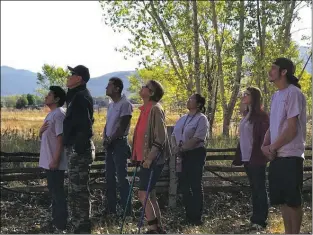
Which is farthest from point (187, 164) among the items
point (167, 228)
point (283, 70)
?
point (283, 70)

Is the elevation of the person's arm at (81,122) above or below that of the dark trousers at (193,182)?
above

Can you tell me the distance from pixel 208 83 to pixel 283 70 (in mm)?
12984

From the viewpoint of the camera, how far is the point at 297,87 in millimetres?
4078

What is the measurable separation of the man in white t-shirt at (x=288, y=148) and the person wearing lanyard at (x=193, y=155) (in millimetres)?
1709

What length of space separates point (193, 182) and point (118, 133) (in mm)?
1029

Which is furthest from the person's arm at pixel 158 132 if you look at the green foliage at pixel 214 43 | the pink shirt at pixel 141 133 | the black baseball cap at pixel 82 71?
the green foliage at pixel 214 43

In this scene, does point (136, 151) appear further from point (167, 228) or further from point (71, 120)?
point (167, 228)

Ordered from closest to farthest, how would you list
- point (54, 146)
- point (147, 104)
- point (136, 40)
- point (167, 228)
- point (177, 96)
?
1. point (147, 104)
2. point (54, 146)
3. point (167, 228)
4. point (136, 40)
5. point (177, 96)

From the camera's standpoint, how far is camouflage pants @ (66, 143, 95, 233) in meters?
4.94

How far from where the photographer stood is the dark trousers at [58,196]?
208 inches

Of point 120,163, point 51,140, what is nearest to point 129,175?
point 120,163

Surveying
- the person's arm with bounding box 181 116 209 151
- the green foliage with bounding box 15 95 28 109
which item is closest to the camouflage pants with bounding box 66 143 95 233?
the person's arm with bounding box 181 116 209 151

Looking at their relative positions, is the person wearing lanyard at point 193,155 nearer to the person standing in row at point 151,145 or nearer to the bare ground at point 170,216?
the bare ground at point 170,216

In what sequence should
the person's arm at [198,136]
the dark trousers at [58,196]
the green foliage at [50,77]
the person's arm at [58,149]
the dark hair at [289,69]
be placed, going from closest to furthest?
the dark hair at [289,69] < the person's arm at [58,149] < the dark trousers at [58,196] < the person's arm at [198,136] < the green foliage at [50,77]
